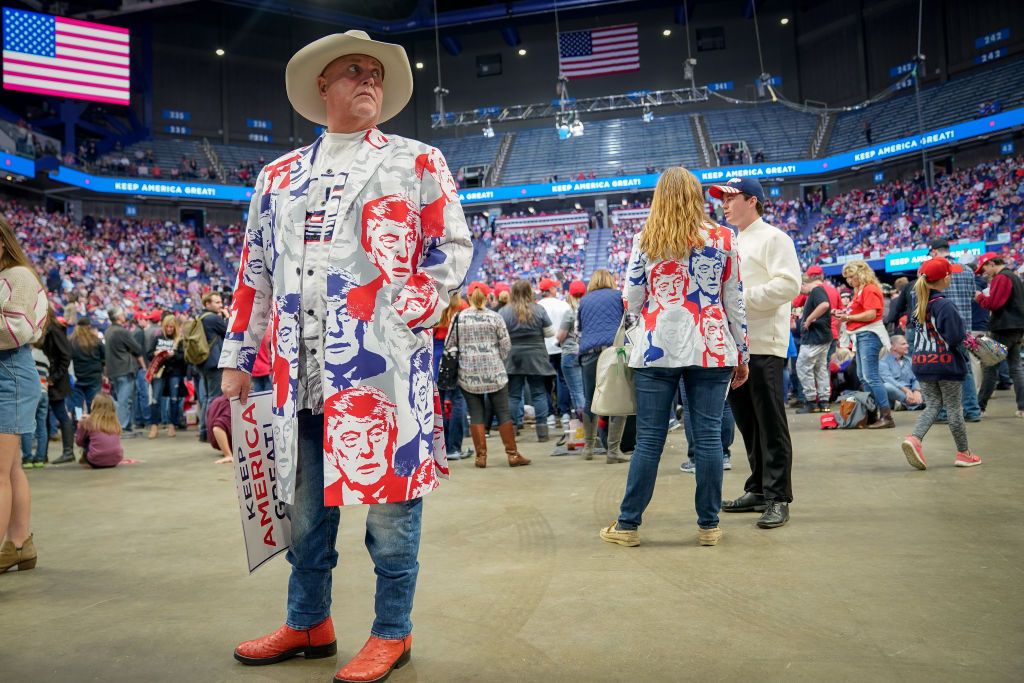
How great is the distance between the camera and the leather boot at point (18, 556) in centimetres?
325

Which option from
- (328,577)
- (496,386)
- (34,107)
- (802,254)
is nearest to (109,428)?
(496,386)

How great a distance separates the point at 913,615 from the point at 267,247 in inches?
90.7

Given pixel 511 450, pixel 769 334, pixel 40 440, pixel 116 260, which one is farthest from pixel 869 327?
pixel 116 260

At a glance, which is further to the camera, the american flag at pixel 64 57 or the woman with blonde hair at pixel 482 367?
the american flag at pixel 64 57

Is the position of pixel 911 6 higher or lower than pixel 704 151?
higher

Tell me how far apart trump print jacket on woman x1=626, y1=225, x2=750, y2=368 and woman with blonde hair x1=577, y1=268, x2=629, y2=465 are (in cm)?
259

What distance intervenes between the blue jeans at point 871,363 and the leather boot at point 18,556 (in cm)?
666

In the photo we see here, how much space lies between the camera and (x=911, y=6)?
30062 millimetres

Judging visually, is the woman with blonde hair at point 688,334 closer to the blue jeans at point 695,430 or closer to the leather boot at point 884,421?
the blue jeans at point 695,430

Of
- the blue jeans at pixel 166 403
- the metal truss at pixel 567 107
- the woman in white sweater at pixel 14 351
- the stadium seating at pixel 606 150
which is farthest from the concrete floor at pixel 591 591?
the metal truss at pixel 567 107

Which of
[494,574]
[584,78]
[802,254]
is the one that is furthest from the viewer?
[584,78]

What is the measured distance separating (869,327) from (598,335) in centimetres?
274

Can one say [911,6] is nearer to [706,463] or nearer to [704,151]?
[704,151]

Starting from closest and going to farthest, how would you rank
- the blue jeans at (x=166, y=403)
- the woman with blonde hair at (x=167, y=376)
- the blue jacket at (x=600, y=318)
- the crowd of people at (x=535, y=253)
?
the blue jacket at (x=600, y=318) < the woman with blonde hair at (x=167, y=376) < the blue jeans at (x=166, y=403) < the crowd of people at (x=535, y=253)
